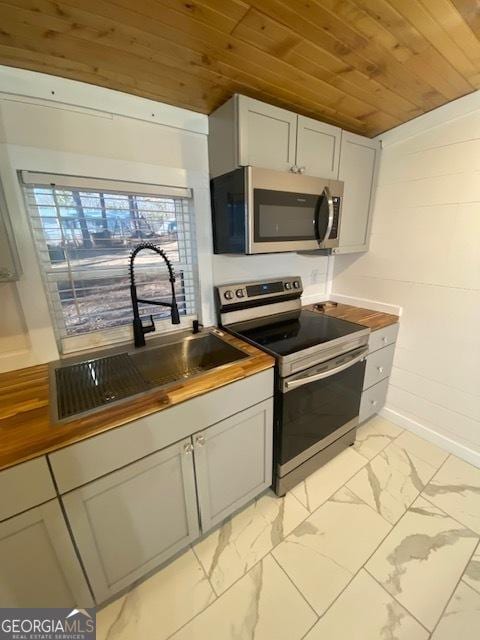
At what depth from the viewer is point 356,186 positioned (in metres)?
1.81

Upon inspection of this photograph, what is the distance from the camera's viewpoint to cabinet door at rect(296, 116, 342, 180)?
1.44 meters

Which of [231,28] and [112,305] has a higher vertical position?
[231,28]

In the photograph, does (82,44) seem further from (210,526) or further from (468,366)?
(468,366)

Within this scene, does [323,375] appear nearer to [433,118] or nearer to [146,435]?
[146,435]

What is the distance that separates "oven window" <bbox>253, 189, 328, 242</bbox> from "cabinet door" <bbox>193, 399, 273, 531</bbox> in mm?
907

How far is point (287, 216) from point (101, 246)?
3.35 feet

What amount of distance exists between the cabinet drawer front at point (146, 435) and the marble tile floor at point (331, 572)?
74cm

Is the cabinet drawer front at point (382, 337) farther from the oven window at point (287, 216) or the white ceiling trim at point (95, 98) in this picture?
Result: the white ceiling trim at point (95, 98)

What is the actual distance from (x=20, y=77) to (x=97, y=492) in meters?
1.63

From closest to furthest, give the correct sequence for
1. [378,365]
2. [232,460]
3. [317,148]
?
[232,460]
[317,148]
[378,365]

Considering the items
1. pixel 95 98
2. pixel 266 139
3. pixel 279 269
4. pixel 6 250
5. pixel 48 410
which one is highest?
pixel 95 98

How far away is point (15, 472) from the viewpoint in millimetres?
753

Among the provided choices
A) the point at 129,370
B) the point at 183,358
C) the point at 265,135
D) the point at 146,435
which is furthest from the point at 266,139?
the point at 146,435

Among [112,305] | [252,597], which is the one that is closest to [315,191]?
[112,305]
